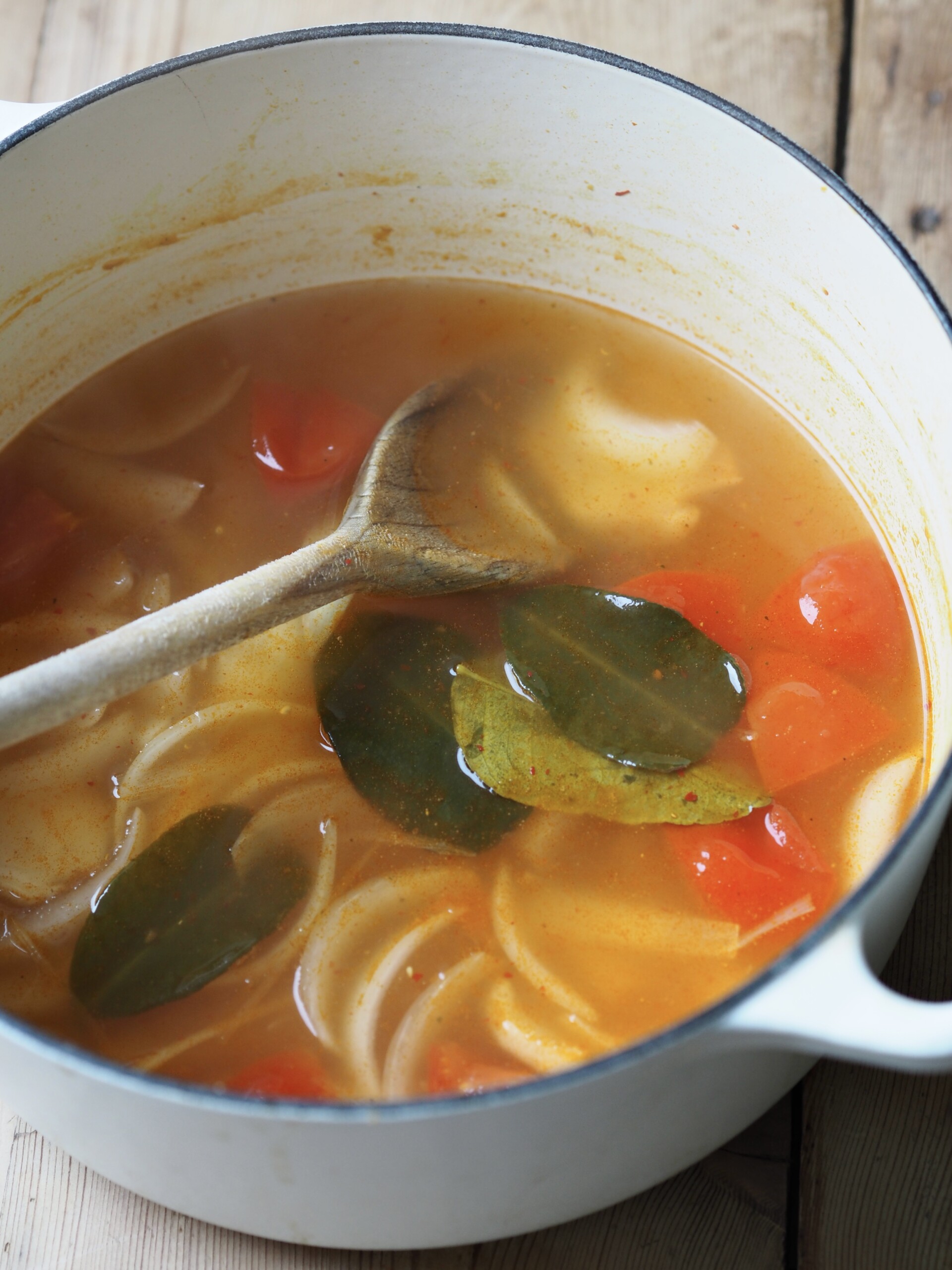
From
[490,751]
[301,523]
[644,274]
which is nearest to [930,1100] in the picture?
[490,751]

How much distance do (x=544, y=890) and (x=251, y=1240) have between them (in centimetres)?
36

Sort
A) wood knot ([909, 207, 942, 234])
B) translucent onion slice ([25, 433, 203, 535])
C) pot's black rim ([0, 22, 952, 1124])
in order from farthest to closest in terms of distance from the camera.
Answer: wood knot ([909, 207, 942, 234])
translucent onion slice ([25, 433, 203, 535])
pot's black rim ([0, 22, 952, 1124])

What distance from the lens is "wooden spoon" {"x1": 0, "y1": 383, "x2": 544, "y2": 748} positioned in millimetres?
965

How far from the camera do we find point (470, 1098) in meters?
0.68

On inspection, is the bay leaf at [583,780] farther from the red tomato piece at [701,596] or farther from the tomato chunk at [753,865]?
the red tomato piece at [701,596]

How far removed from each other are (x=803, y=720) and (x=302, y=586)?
18.8 inches

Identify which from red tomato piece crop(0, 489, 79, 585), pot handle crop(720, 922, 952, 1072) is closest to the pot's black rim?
pot handle crop(720, 922, 952, 1072)

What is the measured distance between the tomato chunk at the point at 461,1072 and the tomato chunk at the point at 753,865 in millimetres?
226

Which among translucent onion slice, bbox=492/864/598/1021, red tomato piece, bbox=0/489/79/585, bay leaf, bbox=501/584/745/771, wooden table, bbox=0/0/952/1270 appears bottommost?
wooden table, bbox=0/0/952/1270

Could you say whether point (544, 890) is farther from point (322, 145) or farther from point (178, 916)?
point (322, 145)

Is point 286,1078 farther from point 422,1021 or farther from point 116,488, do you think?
point 116,488

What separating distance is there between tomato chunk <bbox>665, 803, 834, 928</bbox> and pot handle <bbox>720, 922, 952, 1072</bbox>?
13.3 inches

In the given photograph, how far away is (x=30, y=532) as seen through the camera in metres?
1.31

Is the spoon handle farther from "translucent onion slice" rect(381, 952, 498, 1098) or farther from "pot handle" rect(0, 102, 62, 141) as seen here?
"pot handle" rect(0, 102, 62, 141)
